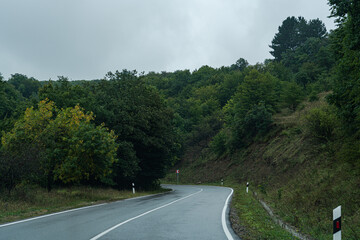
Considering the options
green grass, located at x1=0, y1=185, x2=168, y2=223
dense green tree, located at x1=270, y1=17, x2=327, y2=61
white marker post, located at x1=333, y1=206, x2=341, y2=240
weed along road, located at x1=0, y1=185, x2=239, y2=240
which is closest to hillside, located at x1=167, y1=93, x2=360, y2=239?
white marker post, located at x1=333, y1=206, x2=341, y2=240

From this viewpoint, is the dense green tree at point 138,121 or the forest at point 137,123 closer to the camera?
the forest at point 137,123

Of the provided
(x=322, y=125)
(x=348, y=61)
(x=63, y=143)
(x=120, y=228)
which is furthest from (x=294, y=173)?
(x=120, y=228)

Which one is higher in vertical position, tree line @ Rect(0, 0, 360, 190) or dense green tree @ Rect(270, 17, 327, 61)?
dense green tree @ Rect(270, 17, 327, 61)

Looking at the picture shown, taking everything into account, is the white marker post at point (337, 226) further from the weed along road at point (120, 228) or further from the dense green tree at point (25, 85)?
the dense green tree at point (25, 85)

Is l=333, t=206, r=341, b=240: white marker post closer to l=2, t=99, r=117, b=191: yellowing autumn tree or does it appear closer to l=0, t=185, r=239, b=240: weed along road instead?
l=0, t=185, r=239, b=240: weed along road

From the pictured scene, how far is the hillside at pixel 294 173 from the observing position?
12.2m

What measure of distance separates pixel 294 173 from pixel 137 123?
15.3 metres

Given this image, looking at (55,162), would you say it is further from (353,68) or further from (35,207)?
(353,68)

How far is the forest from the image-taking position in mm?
15578

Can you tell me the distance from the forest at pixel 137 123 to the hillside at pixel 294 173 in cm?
123

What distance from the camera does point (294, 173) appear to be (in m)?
29.6

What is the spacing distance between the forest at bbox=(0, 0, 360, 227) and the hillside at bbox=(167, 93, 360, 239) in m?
1.23

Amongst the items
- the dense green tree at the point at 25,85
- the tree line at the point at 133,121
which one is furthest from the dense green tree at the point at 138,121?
the dense green tree at the point at 25,85

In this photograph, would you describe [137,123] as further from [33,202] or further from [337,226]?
[337,226]
